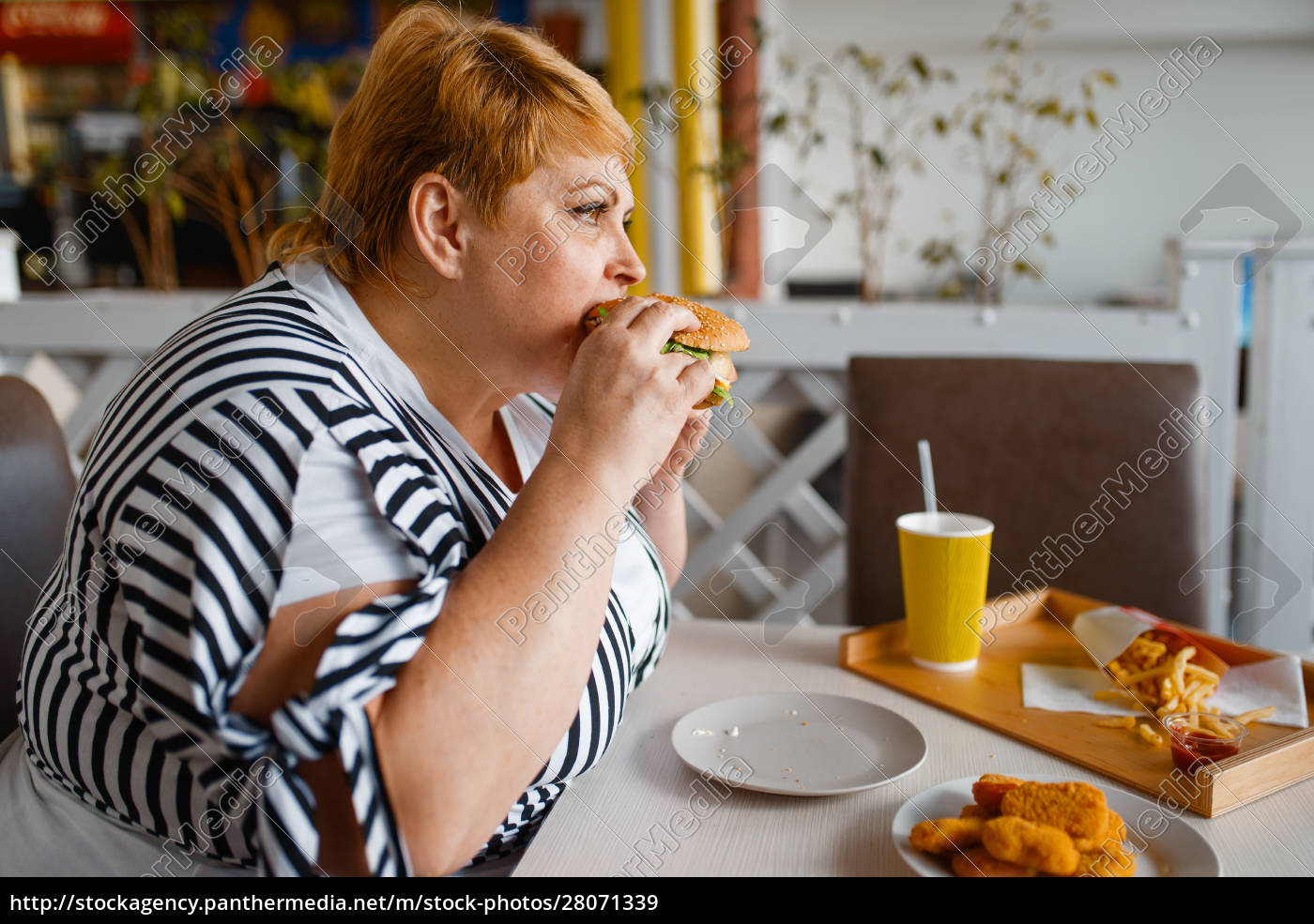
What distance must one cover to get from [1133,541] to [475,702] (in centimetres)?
111

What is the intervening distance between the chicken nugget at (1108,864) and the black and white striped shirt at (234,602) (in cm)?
42

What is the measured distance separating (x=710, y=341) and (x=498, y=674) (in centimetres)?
47

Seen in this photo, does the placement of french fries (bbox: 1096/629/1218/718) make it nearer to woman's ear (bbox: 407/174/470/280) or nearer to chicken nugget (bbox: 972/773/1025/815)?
chicken nugget (bbox: 972/773/1025/815)

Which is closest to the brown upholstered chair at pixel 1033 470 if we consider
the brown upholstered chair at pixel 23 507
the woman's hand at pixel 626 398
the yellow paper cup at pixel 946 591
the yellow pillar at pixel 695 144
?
the yellow paper cup at pixel 946 591

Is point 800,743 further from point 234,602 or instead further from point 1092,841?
point 234,602

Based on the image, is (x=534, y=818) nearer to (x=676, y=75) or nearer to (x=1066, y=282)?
(x=676, y=75)

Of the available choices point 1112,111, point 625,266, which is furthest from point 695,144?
point 1112,111

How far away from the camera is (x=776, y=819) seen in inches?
31.5

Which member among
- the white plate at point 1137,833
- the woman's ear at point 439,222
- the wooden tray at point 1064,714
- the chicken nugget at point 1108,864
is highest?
the woman's ear at point 439,222

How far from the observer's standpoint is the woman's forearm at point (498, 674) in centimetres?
74

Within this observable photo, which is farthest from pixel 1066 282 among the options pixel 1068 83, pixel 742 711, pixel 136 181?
pixel 742 711

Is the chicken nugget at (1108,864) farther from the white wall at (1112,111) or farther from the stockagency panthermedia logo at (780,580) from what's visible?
the white wall at (1112,111)

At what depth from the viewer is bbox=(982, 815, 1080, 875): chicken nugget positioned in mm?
671

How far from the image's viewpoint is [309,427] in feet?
2.63
